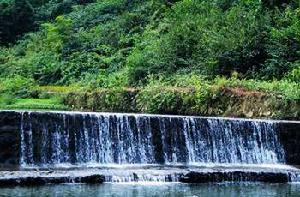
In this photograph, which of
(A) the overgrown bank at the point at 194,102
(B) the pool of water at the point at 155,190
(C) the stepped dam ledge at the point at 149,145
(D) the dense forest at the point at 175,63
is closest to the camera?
(B) the pool of water at the point at 155,190

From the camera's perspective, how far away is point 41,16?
163ft

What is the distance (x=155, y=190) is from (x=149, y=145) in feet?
16.2

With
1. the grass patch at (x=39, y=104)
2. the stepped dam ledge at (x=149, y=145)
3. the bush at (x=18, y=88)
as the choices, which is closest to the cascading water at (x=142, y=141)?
the stepped dam ledge at (x=149, y=145)

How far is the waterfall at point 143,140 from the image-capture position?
1973cm

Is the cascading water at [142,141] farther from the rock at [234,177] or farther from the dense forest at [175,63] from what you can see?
the dense forest at [175,63]

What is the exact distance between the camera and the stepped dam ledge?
18875mm

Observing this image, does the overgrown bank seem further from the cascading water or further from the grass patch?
the cascading water

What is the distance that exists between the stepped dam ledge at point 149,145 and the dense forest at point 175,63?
8.93 feet

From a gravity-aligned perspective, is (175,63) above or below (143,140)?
above

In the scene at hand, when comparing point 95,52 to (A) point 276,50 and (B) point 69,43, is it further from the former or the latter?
(A) point 276,50

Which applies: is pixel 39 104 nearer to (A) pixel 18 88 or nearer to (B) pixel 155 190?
(A) pixel 18 88

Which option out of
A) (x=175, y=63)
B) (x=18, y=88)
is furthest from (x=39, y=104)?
(x=175, y=63)

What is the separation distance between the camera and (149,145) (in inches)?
816

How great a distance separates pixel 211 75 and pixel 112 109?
4.37 meters
